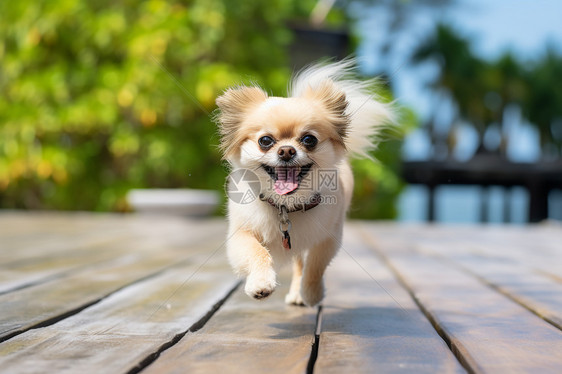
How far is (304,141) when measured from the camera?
7.18 ft

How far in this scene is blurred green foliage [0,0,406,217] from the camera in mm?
13008

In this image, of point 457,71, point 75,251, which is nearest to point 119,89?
point 75,251

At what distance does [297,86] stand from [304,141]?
1.44 ft

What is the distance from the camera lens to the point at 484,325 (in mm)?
2385

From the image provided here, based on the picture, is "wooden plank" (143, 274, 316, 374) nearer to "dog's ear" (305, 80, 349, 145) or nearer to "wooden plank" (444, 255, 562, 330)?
"dog's ear" (305, 80, 349, 145)

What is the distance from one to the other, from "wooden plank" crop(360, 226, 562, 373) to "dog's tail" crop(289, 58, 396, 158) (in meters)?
0.79

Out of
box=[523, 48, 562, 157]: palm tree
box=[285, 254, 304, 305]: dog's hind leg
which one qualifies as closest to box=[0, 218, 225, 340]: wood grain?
box=[285, 254, 304, 305]: dog's hind leg

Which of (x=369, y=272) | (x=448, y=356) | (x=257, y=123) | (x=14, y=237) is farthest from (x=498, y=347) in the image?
(x=14, y=237)

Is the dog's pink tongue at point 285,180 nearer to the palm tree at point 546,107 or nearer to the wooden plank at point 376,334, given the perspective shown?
the wooden plank at point 376,334

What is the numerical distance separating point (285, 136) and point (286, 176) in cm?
15

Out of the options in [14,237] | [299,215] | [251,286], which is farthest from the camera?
[14,237]

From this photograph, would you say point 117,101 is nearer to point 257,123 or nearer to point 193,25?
point 193,25

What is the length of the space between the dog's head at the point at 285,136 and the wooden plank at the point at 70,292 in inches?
37.7

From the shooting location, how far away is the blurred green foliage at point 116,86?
13.0 m
